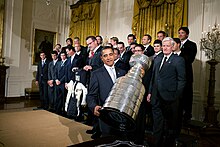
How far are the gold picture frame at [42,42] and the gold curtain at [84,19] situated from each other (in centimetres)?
94

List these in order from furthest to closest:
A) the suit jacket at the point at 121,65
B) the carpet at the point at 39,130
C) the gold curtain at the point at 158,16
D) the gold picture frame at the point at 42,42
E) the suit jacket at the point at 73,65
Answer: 1. the gold picture frame at the point at 42,42
2. the gold curtain at the point at 158,16
3. the suit jacket at the point at 73,65
4. the suit jacket at the point at 121,65
5. the carpet at the point at 39,130

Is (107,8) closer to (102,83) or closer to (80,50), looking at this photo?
(80,50)

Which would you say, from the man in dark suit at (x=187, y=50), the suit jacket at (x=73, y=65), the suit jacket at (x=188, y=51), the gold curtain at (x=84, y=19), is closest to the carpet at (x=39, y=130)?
the suit jacket at (x=73, y=65)

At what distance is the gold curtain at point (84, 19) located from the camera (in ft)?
30.7

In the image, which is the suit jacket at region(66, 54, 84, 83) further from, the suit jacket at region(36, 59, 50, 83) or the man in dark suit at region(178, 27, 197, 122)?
the man in dark suit at region(178, 27, 197, 122)

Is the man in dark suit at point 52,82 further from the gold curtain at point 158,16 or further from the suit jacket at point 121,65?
the gold curtain at point 158,16

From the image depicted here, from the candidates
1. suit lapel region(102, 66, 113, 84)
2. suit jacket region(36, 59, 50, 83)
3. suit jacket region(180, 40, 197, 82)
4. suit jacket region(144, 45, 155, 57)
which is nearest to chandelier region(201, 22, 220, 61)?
suit jacket region(180, 40, 197, 82)

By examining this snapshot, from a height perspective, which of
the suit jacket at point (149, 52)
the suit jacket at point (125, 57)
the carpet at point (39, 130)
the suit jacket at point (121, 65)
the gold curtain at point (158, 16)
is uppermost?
the gold curtain at point (158, 16)

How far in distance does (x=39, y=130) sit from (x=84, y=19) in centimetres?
623

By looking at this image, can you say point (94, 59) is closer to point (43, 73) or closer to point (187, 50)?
point (187, 50)

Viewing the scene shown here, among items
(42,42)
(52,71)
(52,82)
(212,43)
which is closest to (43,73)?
(52,71)

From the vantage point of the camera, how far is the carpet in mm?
4039

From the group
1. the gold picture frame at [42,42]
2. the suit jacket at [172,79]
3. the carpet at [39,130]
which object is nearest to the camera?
the suit jacket at [172,79]

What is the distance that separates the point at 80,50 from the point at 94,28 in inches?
127
